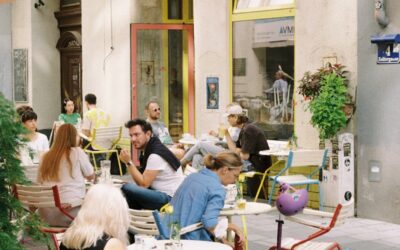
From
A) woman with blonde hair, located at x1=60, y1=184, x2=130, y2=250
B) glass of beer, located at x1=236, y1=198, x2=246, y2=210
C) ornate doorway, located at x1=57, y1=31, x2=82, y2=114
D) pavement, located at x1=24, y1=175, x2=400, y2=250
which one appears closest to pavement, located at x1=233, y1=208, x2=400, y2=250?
pavement, located at x1=24, y1=175, x2=400, y2=250

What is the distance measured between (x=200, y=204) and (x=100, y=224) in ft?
6.06

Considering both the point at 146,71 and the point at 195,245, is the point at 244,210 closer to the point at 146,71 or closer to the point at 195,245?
the point at 195,245

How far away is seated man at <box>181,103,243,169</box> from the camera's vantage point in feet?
44.8

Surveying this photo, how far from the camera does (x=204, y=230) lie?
7477mm

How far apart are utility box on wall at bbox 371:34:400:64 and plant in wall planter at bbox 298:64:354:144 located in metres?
0.61

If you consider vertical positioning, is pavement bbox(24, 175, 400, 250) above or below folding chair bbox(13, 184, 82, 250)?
below

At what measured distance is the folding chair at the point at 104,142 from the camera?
1672 centimetres

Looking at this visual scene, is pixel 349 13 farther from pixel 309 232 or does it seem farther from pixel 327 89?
pixel 309 232

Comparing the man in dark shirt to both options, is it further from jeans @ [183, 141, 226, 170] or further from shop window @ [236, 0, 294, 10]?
shop window @ [236, 0, 294, 10]

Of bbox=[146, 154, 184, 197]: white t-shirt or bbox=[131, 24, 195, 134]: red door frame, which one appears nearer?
bbox=[146, 154, 184, 197]: white t-shirt

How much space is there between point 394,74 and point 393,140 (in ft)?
2.77

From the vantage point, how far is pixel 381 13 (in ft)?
38.1

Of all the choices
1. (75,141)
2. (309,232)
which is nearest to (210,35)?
(309,232)

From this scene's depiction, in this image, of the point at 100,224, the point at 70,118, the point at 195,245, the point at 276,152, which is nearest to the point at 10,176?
the point at 100,224
